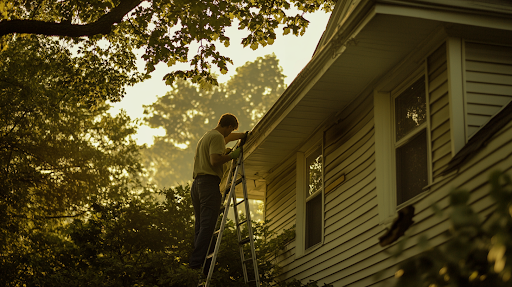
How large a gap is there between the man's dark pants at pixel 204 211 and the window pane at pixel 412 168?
2.25 meters

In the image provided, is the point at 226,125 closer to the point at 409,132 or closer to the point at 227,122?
the point at 227,122

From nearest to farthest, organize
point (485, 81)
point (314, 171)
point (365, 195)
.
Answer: point (485, 81) → point (365, 195) → point (314, 171)

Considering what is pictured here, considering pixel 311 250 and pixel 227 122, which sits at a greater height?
pixel 227 122

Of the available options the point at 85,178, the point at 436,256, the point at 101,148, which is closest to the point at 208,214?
the point at 436,256

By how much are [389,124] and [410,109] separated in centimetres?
34

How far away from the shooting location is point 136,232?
29.3ft

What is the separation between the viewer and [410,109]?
18.0ft

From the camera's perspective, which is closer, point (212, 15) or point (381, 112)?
point (381, 112)

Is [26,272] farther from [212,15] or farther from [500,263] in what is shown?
[500,263]

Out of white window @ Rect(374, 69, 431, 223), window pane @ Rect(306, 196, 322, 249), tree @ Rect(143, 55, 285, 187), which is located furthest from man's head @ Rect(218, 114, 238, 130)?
tree @ Rect(143, 55, 285, 187)

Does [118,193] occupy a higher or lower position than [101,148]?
lower

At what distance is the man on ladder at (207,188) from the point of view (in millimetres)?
6113

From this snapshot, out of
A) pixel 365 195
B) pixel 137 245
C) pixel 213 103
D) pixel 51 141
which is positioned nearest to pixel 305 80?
pixel 365 195

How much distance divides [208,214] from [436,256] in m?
4.78
